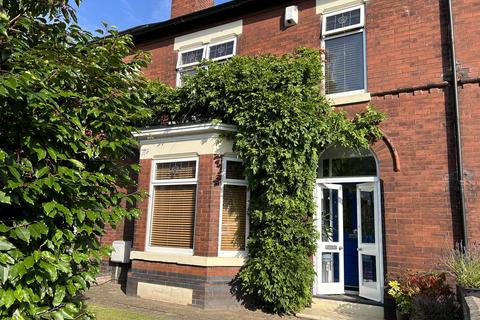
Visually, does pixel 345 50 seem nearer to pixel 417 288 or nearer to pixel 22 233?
pixel 417 288

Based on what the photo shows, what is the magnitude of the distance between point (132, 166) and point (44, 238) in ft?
3.58

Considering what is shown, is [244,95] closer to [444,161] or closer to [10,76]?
[444,161]

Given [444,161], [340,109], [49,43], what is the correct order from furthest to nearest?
[340,109] < [444,161] < [49,43]

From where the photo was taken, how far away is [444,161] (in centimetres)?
704

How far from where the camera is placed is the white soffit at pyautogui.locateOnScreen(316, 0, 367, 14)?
864 cm

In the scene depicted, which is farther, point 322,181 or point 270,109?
point 322,181

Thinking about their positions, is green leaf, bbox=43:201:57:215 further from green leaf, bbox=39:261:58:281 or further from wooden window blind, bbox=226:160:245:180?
wooden window blind, bbox=226:160:245:180

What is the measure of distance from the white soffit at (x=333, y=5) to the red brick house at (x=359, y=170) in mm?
25

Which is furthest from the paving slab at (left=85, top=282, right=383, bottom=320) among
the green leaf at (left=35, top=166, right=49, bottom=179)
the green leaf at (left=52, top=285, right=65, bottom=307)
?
the green leaf at (left=35, top=166, right=49, bottom=179)

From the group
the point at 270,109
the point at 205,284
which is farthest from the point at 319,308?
the point at 270,109

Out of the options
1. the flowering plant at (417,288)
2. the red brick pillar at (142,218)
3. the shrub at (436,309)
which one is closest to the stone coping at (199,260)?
the red brick pillar at (142,218)

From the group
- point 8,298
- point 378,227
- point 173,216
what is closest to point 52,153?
point 8,298

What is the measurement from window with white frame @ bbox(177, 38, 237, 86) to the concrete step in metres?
6.21

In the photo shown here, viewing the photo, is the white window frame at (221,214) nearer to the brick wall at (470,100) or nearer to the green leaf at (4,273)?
the brick wall at (470,100)
